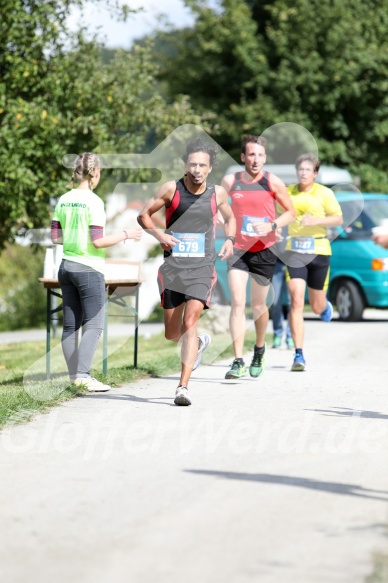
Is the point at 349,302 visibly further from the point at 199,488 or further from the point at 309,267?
the point at 199,488

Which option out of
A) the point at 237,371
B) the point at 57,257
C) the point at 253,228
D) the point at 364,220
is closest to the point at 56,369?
the point at 57,257

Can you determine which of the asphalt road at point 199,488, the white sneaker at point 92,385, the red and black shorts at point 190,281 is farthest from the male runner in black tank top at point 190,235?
the white sneaker at point 92,385

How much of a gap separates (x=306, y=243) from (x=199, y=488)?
5.91 m

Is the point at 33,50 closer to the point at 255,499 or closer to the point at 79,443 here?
the point at 79,443

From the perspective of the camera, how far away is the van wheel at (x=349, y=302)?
61.9 feet

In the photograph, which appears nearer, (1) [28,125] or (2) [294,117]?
(1) [28,125]

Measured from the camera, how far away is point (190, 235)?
916 centimetres

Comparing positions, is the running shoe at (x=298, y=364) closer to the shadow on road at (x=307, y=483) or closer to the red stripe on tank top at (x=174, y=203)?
the red stripe on tank top at (x=174, y=203)

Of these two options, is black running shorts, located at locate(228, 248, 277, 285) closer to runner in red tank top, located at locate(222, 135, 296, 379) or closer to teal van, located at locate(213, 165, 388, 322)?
runner in red tank top, located at locate(222, 135, 296, 379)

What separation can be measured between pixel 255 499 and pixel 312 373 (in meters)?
5.71

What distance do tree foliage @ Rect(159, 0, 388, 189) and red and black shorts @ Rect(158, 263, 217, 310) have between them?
22.4m

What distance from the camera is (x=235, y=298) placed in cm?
1076

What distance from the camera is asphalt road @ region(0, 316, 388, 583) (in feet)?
15.3

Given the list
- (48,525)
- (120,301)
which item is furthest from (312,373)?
(48,525)
